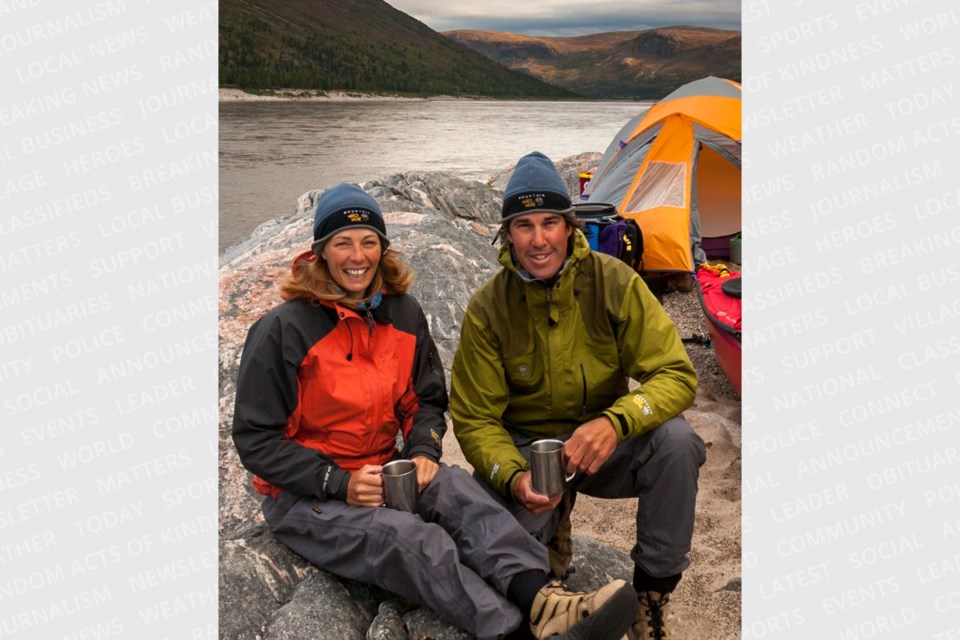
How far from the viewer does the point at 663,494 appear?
2.52 metres

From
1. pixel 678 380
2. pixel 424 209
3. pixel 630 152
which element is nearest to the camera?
pixel 678 380

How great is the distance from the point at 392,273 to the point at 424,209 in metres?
5.77

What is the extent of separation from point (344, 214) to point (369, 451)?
2.71 ft

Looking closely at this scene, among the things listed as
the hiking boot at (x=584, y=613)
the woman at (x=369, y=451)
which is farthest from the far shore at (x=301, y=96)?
the hiking boot at (x=584, y=613)

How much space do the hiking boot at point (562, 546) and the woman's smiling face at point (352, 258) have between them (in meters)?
1.08

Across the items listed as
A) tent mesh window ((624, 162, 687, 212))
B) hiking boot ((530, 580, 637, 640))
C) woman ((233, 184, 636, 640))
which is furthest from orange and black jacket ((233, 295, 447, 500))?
tent mesh window ((624, 162, 687, 212))

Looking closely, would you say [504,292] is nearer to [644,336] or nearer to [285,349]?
[644,336]

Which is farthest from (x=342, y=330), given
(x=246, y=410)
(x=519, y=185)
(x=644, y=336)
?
(x=644, y=336)

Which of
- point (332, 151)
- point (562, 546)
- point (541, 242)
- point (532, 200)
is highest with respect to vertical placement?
point (332, 151)

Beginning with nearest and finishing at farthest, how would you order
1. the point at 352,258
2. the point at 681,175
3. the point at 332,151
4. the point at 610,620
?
the point at 610,620 → the point at 352,258 → the point at 681,175 → the point at 332,151

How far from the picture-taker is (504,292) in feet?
9.20

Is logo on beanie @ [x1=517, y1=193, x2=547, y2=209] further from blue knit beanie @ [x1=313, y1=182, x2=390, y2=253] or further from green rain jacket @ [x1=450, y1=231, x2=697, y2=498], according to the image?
blue knit beanie @ [x1=313, y1=182, x2=390, y2=253]

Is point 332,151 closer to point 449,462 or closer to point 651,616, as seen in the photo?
point 449,462

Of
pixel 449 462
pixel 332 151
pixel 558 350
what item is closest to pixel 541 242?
pixel 558 350
